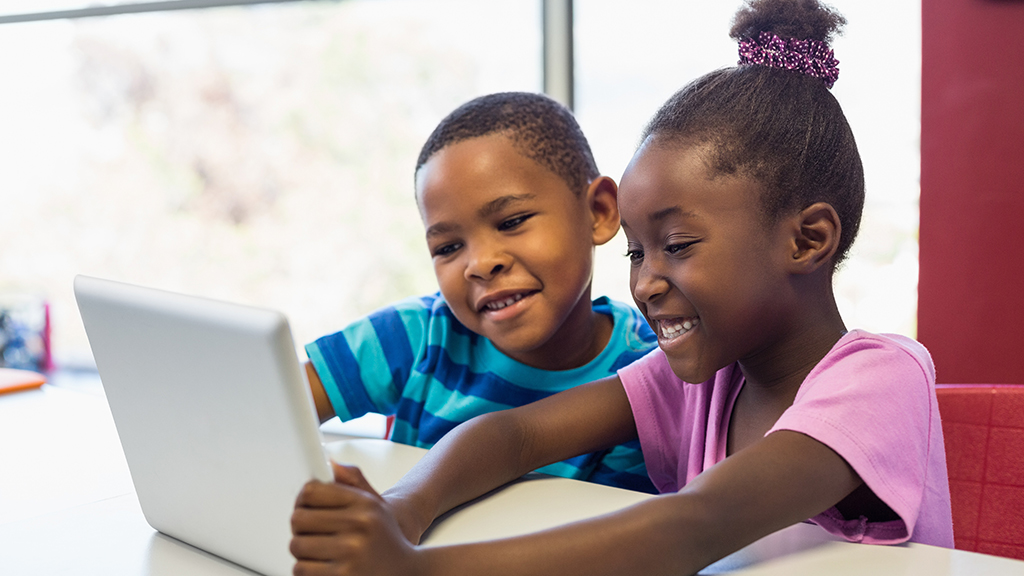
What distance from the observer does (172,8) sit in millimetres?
2381

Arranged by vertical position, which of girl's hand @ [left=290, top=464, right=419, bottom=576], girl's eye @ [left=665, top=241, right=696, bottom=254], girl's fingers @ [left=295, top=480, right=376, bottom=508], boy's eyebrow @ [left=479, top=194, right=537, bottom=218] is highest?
boy's eyebrow @ [left=479, top=194, right=537, bottom=218]

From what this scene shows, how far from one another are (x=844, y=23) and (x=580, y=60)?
125cm

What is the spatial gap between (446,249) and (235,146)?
8.63 feet

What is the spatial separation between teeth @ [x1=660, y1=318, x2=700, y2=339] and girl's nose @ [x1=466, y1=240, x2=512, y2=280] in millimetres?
286

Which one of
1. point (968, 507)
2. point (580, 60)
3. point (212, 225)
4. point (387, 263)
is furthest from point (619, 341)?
point (212, 225)

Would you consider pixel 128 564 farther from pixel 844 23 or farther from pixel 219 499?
pixel 844 23

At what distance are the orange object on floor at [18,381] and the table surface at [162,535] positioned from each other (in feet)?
1.11

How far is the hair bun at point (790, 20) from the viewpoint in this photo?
0.92m

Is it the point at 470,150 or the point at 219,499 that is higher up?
the point at 470,150

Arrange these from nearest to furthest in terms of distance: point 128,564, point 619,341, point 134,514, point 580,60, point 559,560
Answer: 1. point 559,560
2. point 128,564
3. point 134,514
4. point 619,341
5. point 580,60

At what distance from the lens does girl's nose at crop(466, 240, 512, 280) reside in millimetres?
1101

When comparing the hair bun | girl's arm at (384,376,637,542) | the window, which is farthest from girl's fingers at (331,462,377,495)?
the window

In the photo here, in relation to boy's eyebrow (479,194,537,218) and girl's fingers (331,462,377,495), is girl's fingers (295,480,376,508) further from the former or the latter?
boy's eyebrow (479,194,537,218)

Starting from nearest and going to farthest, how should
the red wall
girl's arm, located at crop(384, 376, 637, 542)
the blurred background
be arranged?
girl's arm, located at crop(384, 376, 637, 542), the red wall, the blurred background
